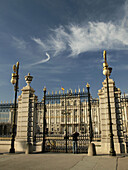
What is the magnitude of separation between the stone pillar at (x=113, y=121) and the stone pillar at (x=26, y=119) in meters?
6.08

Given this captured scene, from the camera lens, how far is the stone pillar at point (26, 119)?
14430mm

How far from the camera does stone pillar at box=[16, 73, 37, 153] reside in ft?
47.3

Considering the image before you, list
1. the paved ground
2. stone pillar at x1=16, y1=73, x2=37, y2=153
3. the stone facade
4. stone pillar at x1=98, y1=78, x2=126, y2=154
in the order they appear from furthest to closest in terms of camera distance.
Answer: the stone facade
stone pillar at x1=16, y1=73, x2=37, y2=153
stone pillar at x1=98, y1=78, x2=126, y2=154
the paved ground

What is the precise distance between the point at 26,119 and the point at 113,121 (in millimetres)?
7588

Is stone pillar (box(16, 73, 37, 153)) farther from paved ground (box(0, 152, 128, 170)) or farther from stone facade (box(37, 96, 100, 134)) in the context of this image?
paved ground (box(0, 152, 128, 170))

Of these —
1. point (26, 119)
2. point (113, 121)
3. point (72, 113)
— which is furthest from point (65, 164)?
point (72, 113)

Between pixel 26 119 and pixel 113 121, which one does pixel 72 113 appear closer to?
pixel 26 119

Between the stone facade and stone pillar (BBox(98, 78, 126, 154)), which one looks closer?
stone pillar (BBox(98, 78, 126, 154))

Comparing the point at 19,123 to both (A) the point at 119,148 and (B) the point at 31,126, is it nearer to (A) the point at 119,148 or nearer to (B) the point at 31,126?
(B) the point at 31,126

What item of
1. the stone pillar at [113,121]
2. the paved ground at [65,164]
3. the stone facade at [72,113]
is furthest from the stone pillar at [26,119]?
the stone pillar at [113,121]

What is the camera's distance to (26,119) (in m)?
14.8

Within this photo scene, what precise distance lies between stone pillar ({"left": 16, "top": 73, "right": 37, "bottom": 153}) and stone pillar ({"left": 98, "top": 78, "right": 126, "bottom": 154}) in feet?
19.9

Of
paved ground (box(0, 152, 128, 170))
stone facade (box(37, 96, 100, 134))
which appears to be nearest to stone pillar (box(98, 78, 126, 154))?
stone facade (box(37, 96, 100, 134))

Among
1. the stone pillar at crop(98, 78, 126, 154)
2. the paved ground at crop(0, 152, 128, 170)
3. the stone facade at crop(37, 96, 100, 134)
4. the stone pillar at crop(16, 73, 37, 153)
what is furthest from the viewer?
the stone facade at crop(37, 96, 100, 134)
